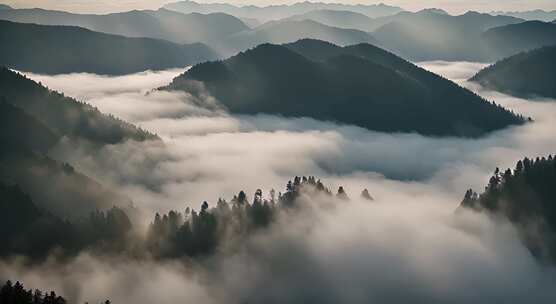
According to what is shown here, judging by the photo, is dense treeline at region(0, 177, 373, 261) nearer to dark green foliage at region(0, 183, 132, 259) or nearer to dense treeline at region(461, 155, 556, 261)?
dark green foliage at region(0, 183, 132, 259)

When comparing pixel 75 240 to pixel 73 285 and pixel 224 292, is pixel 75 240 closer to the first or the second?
pixel 73 285

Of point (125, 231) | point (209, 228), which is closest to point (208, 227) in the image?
point (209, 228)

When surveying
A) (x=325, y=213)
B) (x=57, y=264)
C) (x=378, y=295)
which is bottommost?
(x=378, y=295)

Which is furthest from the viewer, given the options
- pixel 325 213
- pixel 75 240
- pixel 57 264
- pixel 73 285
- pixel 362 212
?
pixel 362 212

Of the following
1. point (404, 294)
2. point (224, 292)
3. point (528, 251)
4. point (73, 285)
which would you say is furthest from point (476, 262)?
point (73, 285)

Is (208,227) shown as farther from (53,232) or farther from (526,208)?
(526,208)

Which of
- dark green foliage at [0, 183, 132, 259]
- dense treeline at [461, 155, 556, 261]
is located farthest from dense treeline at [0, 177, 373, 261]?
dense treeline at [461, 155, 556, 261]

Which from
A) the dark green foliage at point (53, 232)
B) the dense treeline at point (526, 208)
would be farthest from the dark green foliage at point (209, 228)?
the dense treeline at point (526, 208)
